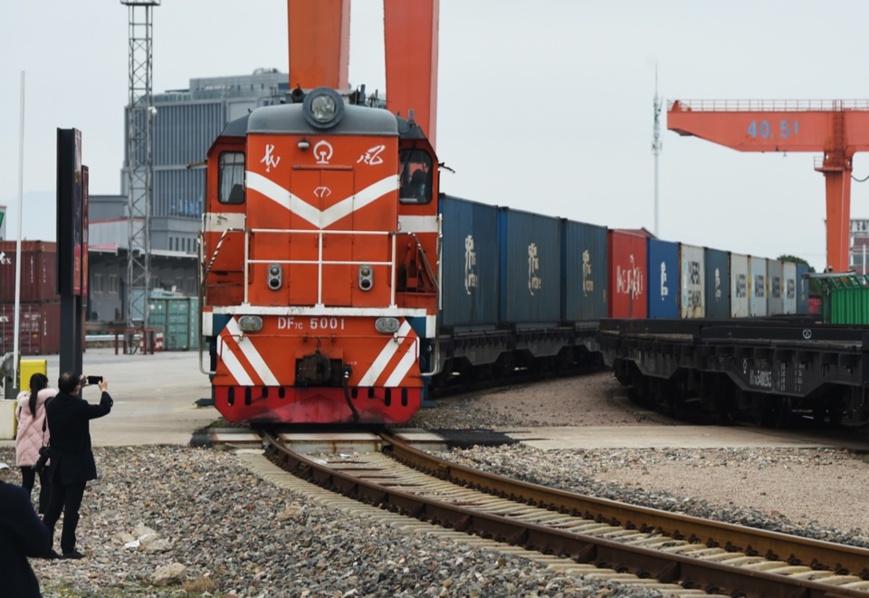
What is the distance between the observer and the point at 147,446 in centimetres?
1485

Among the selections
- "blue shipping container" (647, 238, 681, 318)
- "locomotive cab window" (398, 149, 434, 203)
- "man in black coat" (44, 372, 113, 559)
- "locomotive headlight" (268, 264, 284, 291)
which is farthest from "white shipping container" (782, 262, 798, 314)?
"man in black coat" (44, 372, 113, 559)

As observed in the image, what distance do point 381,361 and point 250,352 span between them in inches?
57.7

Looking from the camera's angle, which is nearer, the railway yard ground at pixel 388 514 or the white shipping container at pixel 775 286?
the railway yard ground at pixel 388 514

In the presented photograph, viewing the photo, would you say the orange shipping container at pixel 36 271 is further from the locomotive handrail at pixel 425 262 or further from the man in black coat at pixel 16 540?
the man in black coat at pixel 16 540

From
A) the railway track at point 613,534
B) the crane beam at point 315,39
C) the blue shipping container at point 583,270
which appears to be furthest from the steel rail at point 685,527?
the blue shipping container at point 583,270

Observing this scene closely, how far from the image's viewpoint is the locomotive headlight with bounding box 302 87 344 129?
15.3m

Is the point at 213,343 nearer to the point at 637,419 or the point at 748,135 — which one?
the point at 637,419

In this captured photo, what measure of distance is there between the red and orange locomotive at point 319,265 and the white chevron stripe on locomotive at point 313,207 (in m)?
0.01

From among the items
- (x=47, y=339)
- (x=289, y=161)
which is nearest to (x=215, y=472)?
(x=289, y=161)

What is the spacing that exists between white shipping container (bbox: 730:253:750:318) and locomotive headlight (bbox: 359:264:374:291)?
24.9m

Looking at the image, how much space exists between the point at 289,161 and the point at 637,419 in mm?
6927

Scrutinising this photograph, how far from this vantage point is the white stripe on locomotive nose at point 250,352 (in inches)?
579

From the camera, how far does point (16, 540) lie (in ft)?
15.7

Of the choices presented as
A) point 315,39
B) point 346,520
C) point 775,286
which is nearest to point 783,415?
point 346,520
